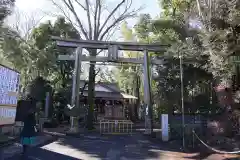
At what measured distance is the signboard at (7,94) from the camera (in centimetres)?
777

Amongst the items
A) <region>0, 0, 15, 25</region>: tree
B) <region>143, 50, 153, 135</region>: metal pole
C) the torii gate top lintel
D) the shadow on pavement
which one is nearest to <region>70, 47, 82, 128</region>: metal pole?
the torii gate top lintel

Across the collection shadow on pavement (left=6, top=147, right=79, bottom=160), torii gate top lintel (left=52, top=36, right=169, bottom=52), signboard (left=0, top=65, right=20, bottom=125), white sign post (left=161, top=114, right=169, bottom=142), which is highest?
torii gate top lintel (left=52, top=36, right=169, bottom=52)

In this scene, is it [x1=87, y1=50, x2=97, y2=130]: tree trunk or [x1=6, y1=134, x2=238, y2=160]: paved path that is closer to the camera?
[x1=6, y1=134, x2=238, y2=160]: paved path

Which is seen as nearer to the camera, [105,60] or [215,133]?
[215,133]

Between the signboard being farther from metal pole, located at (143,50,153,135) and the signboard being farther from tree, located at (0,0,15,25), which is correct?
metal pole, located at (143,50,153,135)

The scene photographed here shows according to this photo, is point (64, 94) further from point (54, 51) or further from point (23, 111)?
point (23, 111)

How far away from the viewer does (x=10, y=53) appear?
720 inches

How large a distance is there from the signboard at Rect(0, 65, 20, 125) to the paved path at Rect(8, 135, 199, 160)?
59.5 inches

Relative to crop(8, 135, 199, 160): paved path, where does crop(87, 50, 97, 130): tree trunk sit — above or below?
above

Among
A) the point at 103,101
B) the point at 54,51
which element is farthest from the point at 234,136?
the point at 103,101

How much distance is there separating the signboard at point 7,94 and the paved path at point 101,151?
4.96ft

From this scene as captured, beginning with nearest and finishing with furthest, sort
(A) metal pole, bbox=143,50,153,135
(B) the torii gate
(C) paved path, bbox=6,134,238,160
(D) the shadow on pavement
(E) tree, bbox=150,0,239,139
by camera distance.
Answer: (D) the shadow on pavement < (C) paved path, bbox=6,134,238,160 < (E) tree, bbox=150,0,239,139 < (A) metal pole, bbox=143,50,153,135 < (B) the torii gate

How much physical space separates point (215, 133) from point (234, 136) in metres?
0.94

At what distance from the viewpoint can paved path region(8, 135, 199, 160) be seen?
1025 cm
